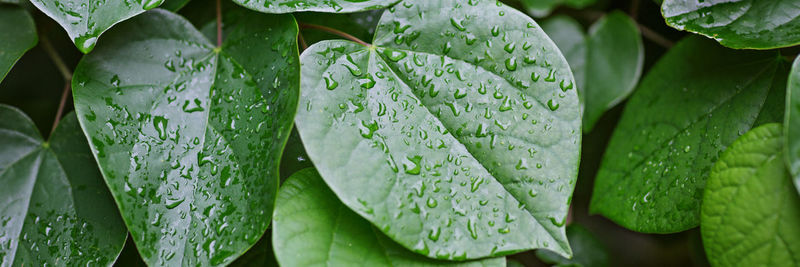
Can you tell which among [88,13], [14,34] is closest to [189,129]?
[88,13]

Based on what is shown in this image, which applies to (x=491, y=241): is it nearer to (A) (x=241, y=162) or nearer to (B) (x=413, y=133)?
(B) (x=413, y=133)

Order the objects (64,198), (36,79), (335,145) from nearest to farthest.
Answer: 1. (335,145)
2. (64,198)
3. (36,79)

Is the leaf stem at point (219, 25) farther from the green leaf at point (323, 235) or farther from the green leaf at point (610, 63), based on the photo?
the green leaf at point (610, 63)

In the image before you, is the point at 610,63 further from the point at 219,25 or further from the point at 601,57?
the point at 219,25

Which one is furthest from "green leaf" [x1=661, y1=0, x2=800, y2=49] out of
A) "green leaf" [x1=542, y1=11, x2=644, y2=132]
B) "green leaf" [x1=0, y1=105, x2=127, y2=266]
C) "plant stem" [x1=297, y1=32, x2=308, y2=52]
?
"green leaf" [x1=0, y1=105, x2=127, y2=266]

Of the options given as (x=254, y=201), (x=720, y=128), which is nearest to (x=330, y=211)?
(x=254, y=201)

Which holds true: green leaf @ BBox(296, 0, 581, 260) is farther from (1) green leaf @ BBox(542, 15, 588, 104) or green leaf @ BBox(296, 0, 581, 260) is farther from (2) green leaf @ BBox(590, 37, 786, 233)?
(1) green leaf @ BBox(542, 15, 588, 104)

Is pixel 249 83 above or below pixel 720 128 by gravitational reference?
above

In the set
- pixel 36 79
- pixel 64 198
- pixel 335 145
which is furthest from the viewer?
pixel 36 79
